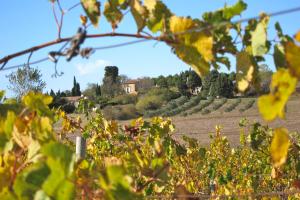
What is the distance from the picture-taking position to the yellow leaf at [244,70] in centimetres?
108

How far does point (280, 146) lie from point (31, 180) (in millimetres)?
462

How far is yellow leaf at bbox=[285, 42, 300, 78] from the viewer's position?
0.77 meters

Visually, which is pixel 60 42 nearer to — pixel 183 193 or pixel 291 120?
pixel 183 193

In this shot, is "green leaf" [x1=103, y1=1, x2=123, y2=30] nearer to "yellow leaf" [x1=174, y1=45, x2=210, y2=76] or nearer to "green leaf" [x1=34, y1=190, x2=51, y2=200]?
"yellow leaf" [x1=174, y1=45, x2=210, y2=76]

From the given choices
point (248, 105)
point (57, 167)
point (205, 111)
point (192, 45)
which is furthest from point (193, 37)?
point (248, 105)

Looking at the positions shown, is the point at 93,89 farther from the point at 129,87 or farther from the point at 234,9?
the point at 234,9

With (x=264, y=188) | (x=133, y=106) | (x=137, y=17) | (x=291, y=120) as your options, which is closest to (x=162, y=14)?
(x=137, y=17)

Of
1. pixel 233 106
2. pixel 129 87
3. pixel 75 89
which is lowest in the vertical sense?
pixel 233 106

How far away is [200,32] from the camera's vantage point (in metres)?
1.01

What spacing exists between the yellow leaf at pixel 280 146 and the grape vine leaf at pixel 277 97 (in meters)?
0.10

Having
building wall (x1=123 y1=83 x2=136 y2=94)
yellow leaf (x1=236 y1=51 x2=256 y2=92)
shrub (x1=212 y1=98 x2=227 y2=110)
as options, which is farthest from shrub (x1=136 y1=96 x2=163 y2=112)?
yellow leaf (x1=236 y1=51 x2=256 y2=92)

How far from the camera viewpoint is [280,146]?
2.86 feet

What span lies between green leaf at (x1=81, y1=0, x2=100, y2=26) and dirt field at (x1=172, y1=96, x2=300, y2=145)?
63.7ft

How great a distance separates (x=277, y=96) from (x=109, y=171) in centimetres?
31
